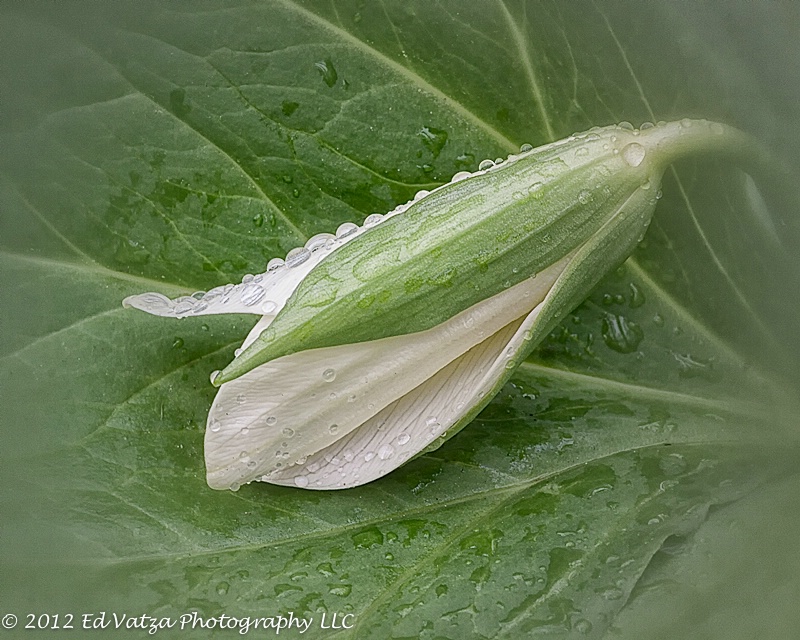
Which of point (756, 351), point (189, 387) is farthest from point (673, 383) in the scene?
point (189, 387)

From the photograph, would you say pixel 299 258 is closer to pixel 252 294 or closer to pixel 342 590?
pixel 252 294

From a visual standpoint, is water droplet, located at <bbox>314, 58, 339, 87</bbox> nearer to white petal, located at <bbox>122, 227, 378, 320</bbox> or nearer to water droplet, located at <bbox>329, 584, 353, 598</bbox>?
white petal, located at <bbox>122, 227, 378, 320</bbox>

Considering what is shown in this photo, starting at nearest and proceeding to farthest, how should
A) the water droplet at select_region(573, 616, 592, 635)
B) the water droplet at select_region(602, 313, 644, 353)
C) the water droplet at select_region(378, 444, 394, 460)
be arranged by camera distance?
the water droplet at select_region(573, 616, 592, 635), the water droplet at select_region(378, 444, 394, 460), the water droplet at select_region(602, 313, 644, 353)

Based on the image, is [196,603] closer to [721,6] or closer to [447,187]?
[447,187]

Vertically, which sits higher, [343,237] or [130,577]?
[343,237]

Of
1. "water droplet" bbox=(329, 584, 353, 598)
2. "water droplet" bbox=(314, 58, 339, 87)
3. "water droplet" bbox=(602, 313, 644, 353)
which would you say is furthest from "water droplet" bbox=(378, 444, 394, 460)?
"water droplet" bbox=(314, 58, 339, 87)
